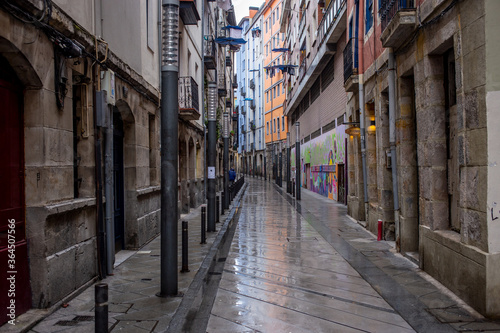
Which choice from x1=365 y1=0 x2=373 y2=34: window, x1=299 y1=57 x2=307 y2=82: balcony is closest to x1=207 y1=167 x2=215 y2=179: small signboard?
x1=365 y1=0 x2=373 y2=34: window

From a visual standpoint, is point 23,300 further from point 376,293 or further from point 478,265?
point 478,265

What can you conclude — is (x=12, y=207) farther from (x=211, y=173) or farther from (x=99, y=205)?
(x=211, y=173)

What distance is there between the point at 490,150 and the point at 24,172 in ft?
18.5

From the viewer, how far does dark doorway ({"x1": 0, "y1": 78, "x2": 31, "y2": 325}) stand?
4.91 meters

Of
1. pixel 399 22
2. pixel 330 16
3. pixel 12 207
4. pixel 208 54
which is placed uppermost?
pixel 330 16

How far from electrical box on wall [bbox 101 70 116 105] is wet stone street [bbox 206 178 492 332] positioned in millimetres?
3678

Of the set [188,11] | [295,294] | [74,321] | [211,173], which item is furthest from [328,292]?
[188,11]

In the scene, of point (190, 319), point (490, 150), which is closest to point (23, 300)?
point (190, 319)

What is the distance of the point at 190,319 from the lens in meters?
5.16

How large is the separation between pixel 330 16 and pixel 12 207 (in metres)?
→ 17.2

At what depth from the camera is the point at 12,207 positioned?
203 inches

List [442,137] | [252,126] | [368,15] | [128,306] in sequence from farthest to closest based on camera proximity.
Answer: [252,126] < [368,15] < [442,137] < [128,306]

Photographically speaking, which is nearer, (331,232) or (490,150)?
(490,150)

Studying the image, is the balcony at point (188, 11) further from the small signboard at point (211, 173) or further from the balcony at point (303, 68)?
the balcony at point (303, 68)
